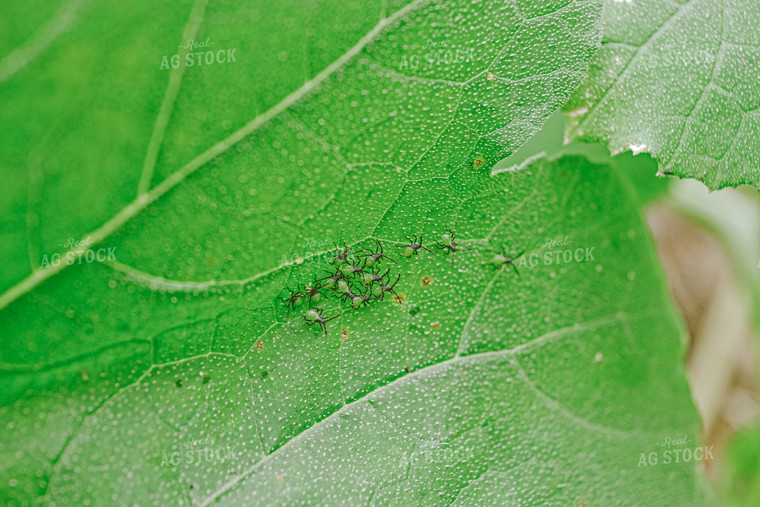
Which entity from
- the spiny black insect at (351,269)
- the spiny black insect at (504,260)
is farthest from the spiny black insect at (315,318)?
the spiny black insect at (504,260)

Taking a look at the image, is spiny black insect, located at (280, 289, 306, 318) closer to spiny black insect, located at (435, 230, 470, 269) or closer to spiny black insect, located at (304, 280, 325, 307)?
spiny black insect, located at (304, 280, 325, 307)

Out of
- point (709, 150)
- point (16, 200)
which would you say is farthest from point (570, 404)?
point (16, 200)

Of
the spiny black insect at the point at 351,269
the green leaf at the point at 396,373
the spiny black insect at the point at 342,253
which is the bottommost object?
the green leaf at the point at 396,373

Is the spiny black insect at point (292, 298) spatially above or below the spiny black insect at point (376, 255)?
below

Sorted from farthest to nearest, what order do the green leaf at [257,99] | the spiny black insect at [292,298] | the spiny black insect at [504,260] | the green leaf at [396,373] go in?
the spiny black insect at [504,260] < the spiny black insect at [292,298] < the green leaf at [396,373] < the green leaf at [257,99]

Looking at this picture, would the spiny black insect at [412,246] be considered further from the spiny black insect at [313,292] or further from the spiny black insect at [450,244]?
the spiny black insect at [313,292]

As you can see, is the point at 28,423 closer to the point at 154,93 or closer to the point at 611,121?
the point at 154,93

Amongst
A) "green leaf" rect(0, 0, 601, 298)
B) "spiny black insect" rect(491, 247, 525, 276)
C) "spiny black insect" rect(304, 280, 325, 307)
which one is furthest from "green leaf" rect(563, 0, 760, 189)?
"spiny black insect" rect(304, 280, 325, 307)
